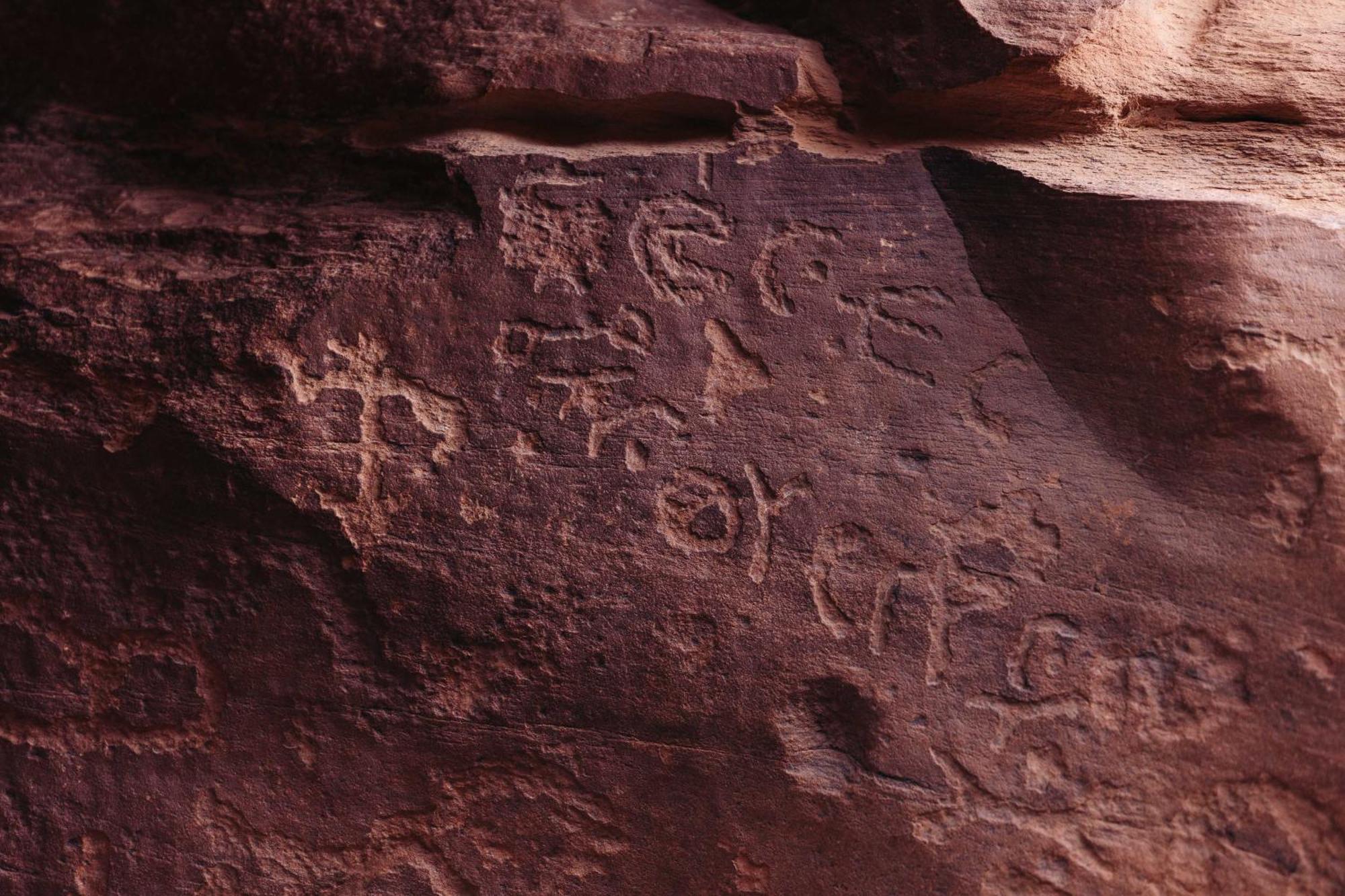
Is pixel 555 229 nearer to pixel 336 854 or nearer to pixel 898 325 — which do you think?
pixel 898 325

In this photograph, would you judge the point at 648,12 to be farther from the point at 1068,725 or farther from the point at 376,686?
the point at 1068,725

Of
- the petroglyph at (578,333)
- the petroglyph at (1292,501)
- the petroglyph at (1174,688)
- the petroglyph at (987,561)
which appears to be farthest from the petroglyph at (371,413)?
the petroglyph at (1292,501)

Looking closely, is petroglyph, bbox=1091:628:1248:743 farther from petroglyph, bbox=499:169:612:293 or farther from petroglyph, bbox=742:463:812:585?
petroglyph, bbox=499:169:612:293

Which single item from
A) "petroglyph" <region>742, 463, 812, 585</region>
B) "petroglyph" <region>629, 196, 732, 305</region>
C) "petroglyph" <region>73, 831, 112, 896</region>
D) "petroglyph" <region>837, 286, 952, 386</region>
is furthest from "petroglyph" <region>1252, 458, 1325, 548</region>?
"petroglyph" <region>73, 831, 112, 896</region>

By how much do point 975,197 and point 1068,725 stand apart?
3.45 ft

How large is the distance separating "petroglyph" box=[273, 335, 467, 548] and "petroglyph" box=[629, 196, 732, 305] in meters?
0.48

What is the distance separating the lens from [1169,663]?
5.98ft

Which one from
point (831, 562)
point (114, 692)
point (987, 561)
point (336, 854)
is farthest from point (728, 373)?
point (114, 692)

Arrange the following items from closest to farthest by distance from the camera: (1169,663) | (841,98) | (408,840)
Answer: (1169,663) < (408,840) < (841,98)

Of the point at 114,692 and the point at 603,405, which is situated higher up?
the point at 603,405

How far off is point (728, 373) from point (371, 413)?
0.72 m

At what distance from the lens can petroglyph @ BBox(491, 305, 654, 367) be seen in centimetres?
198

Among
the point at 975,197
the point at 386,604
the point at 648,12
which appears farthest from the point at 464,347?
the point at 975,197

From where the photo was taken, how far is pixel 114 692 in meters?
1.97
